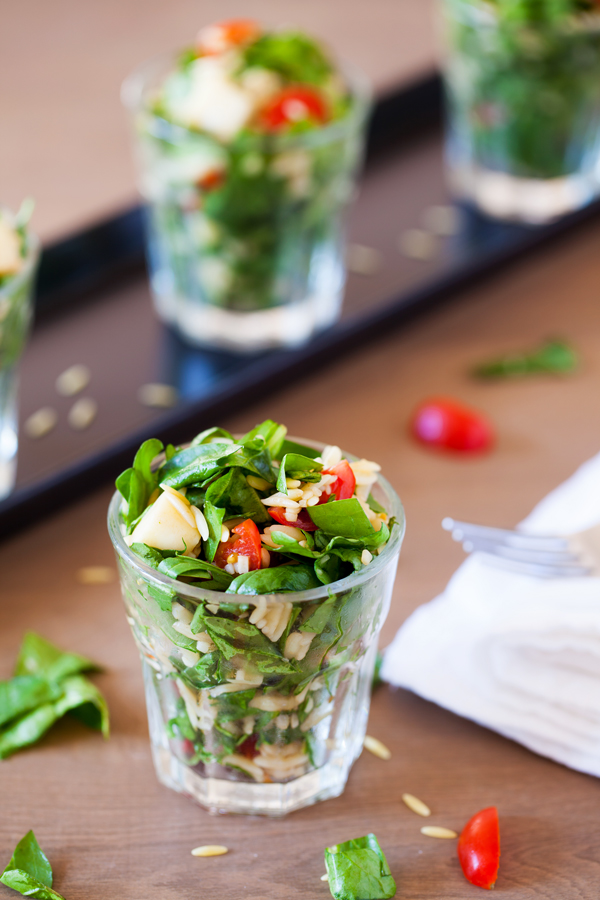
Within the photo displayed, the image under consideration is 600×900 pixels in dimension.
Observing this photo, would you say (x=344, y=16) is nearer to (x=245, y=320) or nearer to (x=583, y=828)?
(x=245, y=320)

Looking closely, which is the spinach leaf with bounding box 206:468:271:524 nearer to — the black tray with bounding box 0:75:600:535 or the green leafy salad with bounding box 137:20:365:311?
the black tray with bounding box 0:75:600:535

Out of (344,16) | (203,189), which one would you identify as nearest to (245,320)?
(203,189)

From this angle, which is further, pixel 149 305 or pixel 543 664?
pixel 149 305

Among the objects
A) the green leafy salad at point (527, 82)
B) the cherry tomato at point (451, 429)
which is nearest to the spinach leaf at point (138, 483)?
the cherry tomato at point (451, 429)

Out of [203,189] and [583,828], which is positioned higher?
[203,189]

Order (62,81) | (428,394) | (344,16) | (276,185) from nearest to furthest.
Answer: (276,185) → (428,394) → (62,81) → (344,16)

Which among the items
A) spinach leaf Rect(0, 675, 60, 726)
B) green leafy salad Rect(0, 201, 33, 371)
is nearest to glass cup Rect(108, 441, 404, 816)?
spinach leaf Rect(0, 675, 60, 726)

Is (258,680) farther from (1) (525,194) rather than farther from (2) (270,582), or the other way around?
(1) (525,194)
